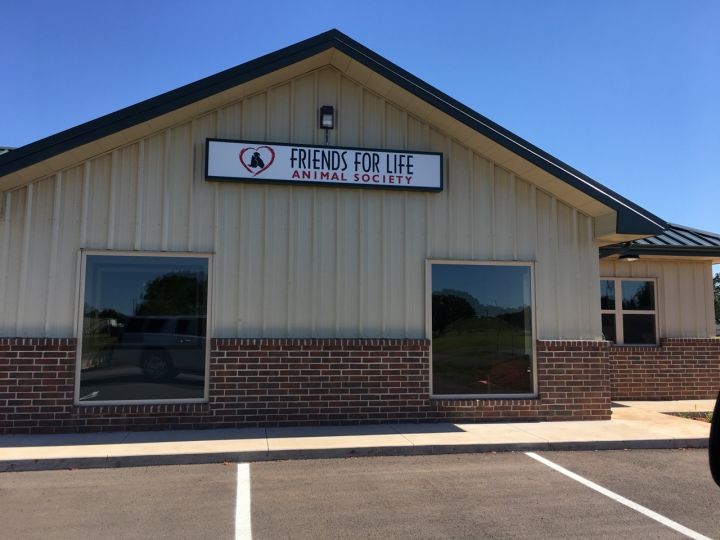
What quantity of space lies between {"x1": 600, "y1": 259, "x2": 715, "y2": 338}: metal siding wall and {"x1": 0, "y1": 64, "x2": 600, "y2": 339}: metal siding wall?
299cm

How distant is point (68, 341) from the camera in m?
7.98

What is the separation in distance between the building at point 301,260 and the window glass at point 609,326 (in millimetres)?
2617

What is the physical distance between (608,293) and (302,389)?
694cm

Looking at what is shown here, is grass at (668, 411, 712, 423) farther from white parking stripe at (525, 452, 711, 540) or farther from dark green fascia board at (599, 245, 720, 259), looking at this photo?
white parking stripe at (525, 452, 711, 540)

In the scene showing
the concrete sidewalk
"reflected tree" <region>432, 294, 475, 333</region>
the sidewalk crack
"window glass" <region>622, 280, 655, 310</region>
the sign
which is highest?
the sign

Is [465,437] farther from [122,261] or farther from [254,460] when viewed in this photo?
[122,261]

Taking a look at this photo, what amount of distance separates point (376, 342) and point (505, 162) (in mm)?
3507

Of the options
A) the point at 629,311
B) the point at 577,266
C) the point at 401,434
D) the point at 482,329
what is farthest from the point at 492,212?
the point at 629,311

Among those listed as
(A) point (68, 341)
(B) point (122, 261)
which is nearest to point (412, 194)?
(B) point (122, 261)

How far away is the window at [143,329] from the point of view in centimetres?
817

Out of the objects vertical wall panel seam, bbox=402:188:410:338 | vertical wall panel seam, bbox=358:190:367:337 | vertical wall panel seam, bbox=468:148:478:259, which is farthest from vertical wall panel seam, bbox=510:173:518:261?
vertical wall panel seam, bbox=358:190:367:337

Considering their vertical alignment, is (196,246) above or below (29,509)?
above

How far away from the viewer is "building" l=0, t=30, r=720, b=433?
8062mm

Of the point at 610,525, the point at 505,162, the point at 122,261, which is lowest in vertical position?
the point at 610,525
